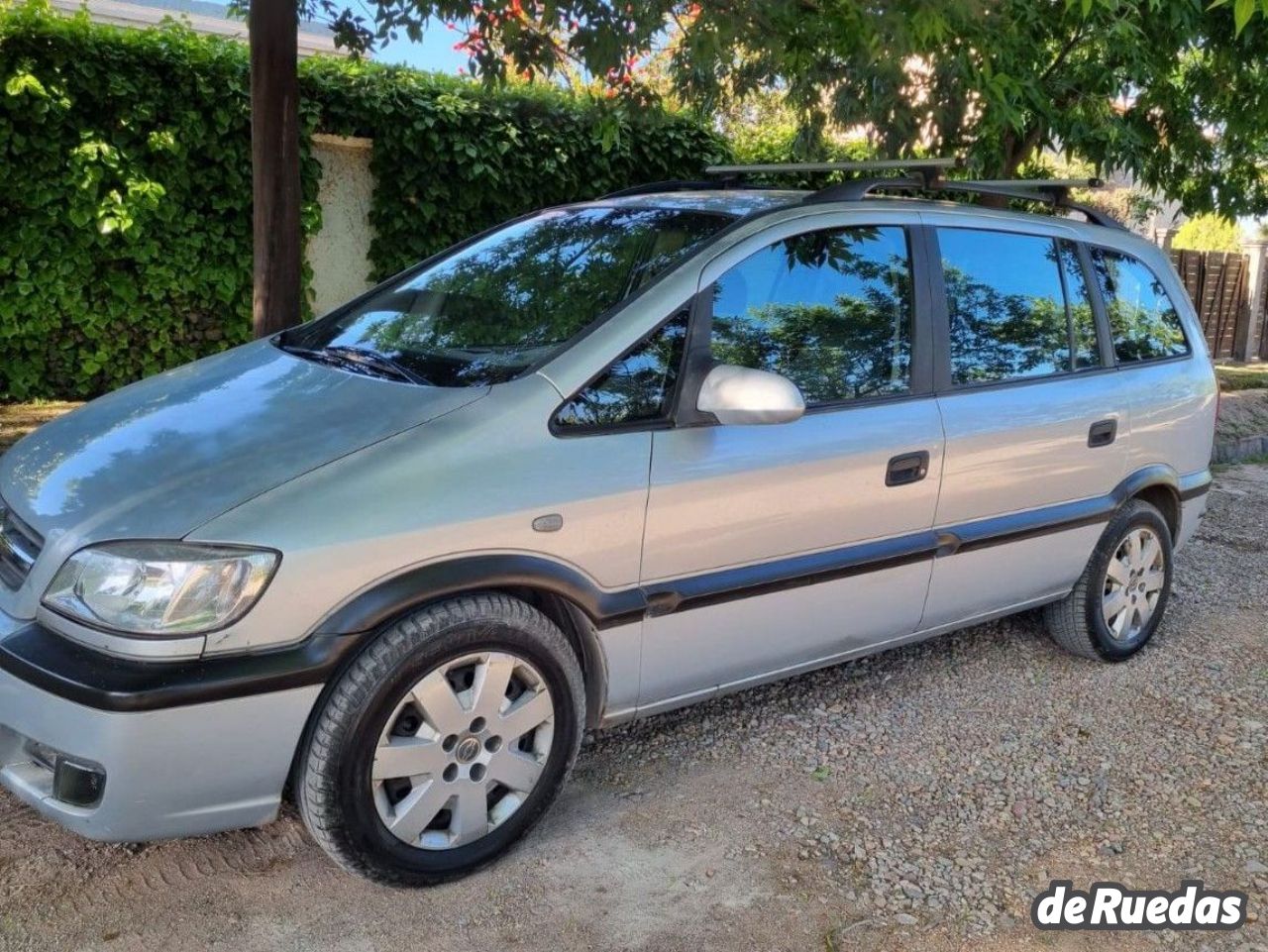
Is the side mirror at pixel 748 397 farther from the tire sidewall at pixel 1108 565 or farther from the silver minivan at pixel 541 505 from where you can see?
the tire sidewall at pixel 1108 565

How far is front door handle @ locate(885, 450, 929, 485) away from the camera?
11.6 feet

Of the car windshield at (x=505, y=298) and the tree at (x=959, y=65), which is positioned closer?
the car windshield at (x=505, y=298)

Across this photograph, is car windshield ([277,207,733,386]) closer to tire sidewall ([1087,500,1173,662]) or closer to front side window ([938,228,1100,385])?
front side window ([938,228,1100,385])

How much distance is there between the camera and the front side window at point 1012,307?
3881 millimetres

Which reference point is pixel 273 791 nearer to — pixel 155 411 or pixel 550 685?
pixel 550 685

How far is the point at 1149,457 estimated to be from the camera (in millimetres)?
4488

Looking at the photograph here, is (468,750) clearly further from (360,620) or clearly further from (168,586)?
(168,586)

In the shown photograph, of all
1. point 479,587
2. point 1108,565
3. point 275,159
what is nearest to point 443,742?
point 479,587

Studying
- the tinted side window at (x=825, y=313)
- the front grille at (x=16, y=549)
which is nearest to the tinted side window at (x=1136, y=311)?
the tinted side window at (x=825, y=313)

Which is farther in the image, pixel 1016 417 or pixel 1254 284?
pixel 1254 284

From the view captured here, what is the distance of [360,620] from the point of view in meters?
2.57

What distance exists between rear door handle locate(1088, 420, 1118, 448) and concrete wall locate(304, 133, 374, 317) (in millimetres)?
5680

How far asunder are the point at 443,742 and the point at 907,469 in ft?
5.61

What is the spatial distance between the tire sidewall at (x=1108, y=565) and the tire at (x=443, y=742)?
2430 millimetres
